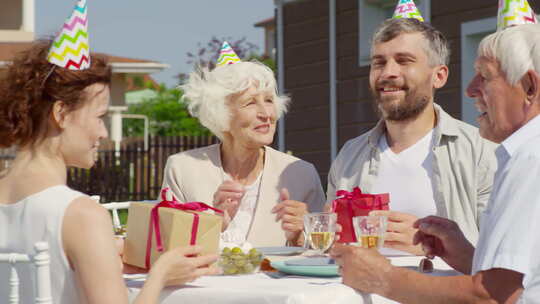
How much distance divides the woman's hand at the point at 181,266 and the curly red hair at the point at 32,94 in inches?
21.1

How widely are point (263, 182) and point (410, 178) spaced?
2.80ft

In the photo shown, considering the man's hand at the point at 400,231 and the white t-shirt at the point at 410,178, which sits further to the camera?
the white t-shirt at the point at 410,178

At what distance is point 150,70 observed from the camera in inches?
994

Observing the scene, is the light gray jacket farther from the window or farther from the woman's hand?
the window

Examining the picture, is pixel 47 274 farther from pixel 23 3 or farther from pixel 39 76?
pixel 23 3

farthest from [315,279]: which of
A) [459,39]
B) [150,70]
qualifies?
[150,70]

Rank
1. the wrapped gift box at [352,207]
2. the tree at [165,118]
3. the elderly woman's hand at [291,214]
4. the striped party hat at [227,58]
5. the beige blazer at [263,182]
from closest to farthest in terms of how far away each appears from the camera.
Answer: the wrapped gift box at [352,207]
the elderly woman's hand at [291,214]
the beige blazer at [263,182]
the striped party hat at [227,58]
the tree at [165,118]

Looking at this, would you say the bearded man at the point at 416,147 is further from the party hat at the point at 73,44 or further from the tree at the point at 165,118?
the tree at the point at 165,118

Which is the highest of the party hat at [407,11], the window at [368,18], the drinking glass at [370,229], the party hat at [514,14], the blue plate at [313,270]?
the window at [368,18]

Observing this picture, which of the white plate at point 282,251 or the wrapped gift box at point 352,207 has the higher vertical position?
the wrapped gift box at point 352,207

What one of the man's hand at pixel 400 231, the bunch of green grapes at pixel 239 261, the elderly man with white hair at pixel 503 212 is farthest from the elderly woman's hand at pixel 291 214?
the elderly man with white hair at pixel 503 212

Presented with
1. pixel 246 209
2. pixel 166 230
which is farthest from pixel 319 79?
pixel 166 230

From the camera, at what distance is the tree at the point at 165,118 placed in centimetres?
4097

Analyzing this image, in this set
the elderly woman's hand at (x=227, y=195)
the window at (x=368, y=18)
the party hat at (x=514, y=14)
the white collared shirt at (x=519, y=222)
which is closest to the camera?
the white collared shirt at (x=519, y=222)
